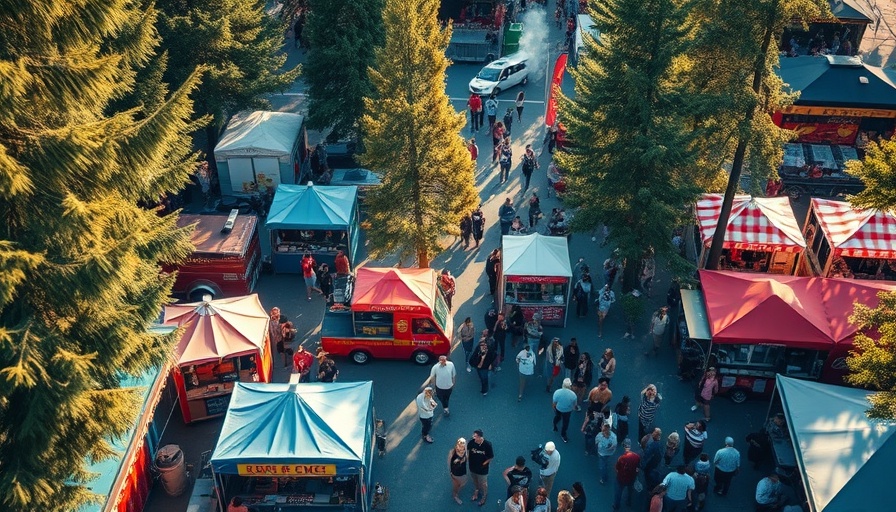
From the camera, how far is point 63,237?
958 cm

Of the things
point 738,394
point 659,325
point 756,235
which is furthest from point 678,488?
point 756,235

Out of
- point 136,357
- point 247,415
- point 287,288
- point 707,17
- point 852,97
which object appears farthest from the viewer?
point 852,97

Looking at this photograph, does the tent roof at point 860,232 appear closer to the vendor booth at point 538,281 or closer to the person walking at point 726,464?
the vendor booth at point 538,281

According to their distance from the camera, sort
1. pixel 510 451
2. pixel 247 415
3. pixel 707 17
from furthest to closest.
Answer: pixel 707 17, pixel 510 451, pixel 247 415

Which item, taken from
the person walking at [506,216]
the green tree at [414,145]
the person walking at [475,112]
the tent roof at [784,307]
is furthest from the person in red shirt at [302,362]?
the person walking at [475,112]

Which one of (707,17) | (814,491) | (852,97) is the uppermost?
(707,17)

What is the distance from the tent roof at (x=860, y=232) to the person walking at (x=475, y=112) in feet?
43.8

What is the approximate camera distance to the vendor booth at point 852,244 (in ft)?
65.7

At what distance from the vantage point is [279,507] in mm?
14602

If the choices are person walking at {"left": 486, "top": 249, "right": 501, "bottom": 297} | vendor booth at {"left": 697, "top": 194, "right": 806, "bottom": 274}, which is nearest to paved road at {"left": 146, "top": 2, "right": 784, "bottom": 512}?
person walking at {"left": 486, "top": 249, "right": 501, "bottom": 297}

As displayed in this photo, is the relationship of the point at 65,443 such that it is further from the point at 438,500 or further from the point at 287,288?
the point at 287,288

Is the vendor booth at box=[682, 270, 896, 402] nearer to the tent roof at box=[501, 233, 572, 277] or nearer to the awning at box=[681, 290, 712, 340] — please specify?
the awning at box=[681, 290, 712, 340]

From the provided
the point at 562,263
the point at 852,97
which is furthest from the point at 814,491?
the point at 852,97

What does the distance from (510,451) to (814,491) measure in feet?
19.5
